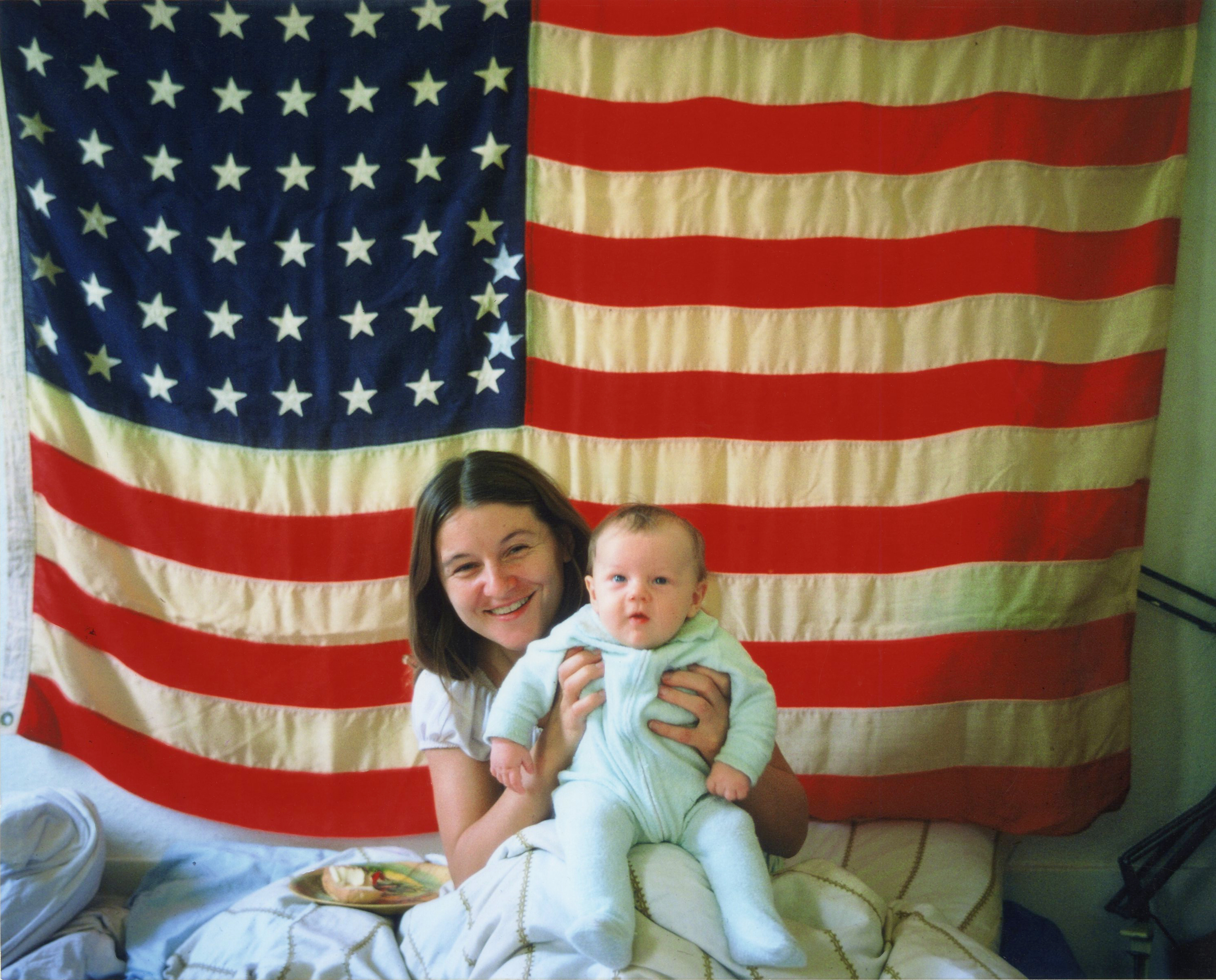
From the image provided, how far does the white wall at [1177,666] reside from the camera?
1.81 m

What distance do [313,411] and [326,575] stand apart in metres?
0.36

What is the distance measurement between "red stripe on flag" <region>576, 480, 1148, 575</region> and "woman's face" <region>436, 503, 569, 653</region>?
20.3 inches

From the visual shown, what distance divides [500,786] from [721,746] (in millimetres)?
457

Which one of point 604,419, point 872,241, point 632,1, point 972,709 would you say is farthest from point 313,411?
point 972,709

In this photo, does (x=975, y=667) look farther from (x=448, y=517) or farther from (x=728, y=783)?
(x=448, y=517)

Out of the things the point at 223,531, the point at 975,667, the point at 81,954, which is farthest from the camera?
the point at 223,531

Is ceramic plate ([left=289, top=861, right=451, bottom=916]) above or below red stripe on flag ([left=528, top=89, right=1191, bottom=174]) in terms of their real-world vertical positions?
below

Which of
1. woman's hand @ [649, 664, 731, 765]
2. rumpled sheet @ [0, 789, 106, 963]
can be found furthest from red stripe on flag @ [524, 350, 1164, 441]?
rumpled sheet @ [0, 789, 106, 963]

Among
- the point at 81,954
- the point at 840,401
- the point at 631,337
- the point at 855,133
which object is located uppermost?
the point at 855,133

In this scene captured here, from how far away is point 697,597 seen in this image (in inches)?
47.9

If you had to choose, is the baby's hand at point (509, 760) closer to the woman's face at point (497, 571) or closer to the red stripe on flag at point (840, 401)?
the woman's face at point (497, 571)

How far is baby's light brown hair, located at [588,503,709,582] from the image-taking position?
1160 millimetres

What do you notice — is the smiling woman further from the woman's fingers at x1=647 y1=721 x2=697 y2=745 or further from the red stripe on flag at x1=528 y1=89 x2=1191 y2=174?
the red stripe on flag at x1=528 y1=89 x2=1191 y2=174

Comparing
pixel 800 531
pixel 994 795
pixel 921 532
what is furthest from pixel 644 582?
pixel 994 795
